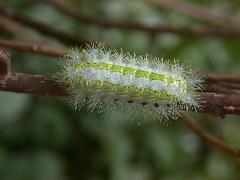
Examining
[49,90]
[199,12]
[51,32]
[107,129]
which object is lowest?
[107,129]

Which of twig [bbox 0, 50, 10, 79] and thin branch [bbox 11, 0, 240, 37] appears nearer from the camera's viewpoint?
twig [bbox 0, 50, 10, 79]

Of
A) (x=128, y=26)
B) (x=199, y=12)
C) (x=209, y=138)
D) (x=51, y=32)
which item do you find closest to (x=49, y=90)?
(x=209, y=138)

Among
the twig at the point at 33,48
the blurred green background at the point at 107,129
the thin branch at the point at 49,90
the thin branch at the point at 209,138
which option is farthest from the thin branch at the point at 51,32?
the thin branch at the point at 49,90

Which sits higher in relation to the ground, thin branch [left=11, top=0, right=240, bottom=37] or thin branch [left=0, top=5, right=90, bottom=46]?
thin branch [left=11, top=0, right=240, bottom=37]

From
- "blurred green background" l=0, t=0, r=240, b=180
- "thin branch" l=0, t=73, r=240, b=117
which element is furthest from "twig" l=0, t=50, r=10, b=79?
"blurred green background" l=0, t=0, r=240, b=180

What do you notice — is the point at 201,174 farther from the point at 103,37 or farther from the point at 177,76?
the point at 177,76

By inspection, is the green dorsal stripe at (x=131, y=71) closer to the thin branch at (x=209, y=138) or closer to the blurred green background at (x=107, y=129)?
the thin branch at (x=209, y=138)

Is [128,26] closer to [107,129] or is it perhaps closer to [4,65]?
[107,129]

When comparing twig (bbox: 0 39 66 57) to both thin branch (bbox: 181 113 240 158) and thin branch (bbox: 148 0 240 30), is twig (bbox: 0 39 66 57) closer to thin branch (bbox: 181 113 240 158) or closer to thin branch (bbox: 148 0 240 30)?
thin branch (bbox: 181 113 240 158)
